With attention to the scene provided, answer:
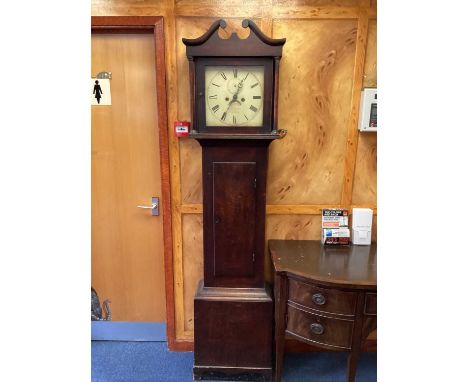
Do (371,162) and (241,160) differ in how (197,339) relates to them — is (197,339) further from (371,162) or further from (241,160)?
(371,162)

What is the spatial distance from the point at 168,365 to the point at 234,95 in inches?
65.6

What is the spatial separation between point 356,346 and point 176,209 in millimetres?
1200

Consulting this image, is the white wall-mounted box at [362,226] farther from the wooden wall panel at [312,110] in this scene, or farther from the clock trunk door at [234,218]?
the clock trunk door at [234,218]

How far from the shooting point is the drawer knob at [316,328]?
155cm

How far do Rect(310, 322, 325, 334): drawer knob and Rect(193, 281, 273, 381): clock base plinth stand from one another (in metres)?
0.26

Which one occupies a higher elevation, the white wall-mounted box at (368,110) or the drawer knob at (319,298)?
the white wall-mounted box at (368,110)

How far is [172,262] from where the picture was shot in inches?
78.5

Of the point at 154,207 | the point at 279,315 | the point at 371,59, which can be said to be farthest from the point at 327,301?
the point at 371,59

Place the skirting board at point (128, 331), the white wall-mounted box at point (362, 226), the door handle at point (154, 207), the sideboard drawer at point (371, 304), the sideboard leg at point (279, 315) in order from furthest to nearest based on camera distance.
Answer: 1. the skirting board at point (128, 331)
2. the door handle at point (154, 207)
3. the white wall-mounted box at point (362, 226)
4. the sideboard leg at point (279, 315)
5. the sideboard drawer at point (371, 304)

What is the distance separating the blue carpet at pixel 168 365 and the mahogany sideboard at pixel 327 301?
1.00ft

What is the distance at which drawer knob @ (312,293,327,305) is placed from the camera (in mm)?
1518

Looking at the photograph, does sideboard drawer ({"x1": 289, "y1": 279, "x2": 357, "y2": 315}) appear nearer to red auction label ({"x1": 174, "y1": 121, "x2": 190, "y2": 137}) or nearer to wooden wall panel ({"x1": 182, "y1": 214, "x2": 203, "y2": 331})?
wooden wall panel ({"x1": 182, "y1": 214, "x2": 203, "y2": 331})

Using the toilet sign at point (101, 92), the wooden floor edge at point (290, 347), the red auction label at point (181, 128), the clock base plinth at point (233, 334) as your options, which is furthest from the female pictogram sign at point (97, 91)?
the wooden floor edge at point (290, 347)

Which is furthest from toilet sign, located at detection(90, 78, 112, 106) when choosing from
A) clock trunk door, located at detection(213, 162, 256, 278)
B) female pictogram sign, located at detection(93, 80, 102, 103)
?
clock trunk door, located at detection(213, 162, 256, 278)
